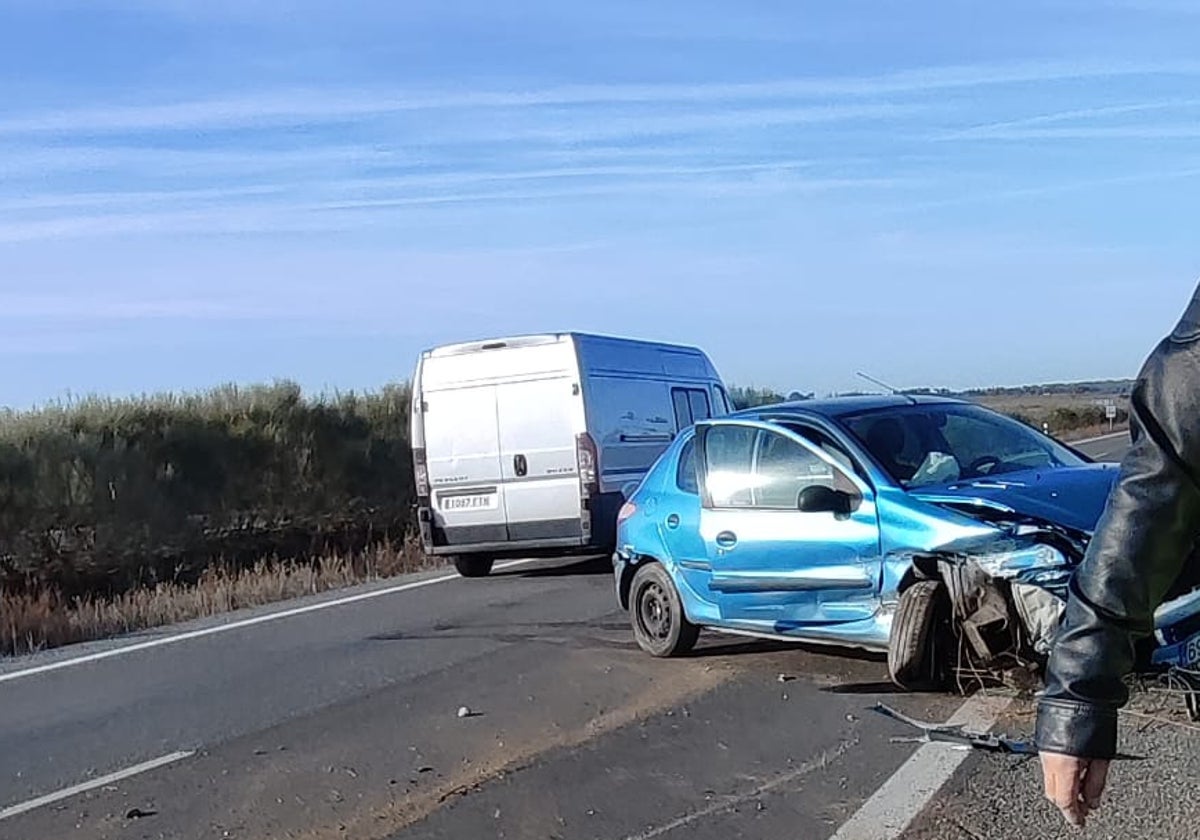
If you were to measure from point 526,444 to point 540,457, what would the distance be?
0.20m

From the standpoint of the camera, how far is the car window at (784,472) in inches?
368

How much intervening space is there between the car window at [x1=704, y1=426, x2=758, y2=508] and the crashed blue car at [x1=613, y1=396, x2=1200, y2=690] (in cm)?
1

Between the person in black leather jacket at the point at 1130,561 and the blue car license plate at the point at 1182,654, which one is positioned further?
the blue car license plate at the point at 1182,654

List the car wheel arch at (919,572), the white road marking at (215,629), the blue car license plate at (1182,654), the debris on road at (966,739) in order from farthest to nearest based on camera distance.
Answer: the white road marking at (215,629) < the car wheel arch at (919,572) < the debris on road at (966,739) < the blue car license plate at (1182,654)

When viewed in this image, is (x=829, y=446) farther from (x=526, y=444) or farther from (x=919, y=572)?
(x=526, y=444)

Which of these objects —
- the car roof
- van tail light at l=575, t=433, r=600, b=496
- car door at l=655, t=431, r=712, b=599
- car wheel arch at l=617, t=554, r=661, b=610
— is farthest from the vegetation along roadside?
the car roof

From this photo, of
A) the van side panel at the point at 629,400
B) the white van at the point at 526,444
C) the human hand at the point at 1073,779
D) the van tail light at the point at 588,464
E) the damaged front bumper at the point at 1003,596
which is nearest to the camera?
the human hand at the point at 1073,779

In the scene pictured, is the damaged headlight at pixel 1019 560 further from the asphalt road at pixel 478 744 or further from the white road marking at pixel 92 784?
the white road marking at pixel 92 784

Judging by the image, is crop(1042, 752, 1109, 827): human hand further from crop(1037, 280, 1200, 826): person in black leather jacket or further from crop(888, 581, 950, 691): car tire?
crop(888, 581, 950, 691): car tire

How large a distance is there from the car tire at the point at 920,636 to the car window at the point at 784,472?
1040 mm

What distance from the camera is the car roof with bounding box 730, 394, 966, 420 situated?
31.9 ft

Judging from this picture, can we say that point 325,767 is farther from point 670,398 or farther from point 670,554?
point 670,398

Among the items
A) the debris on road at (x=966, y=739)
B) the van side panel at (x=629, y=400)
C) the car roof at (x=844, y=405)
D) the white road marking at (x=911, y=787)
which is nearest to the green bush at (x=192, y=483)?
the van side panel at (x=629, y=400)

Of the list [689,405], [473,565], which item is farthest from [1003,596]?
[689,405]
